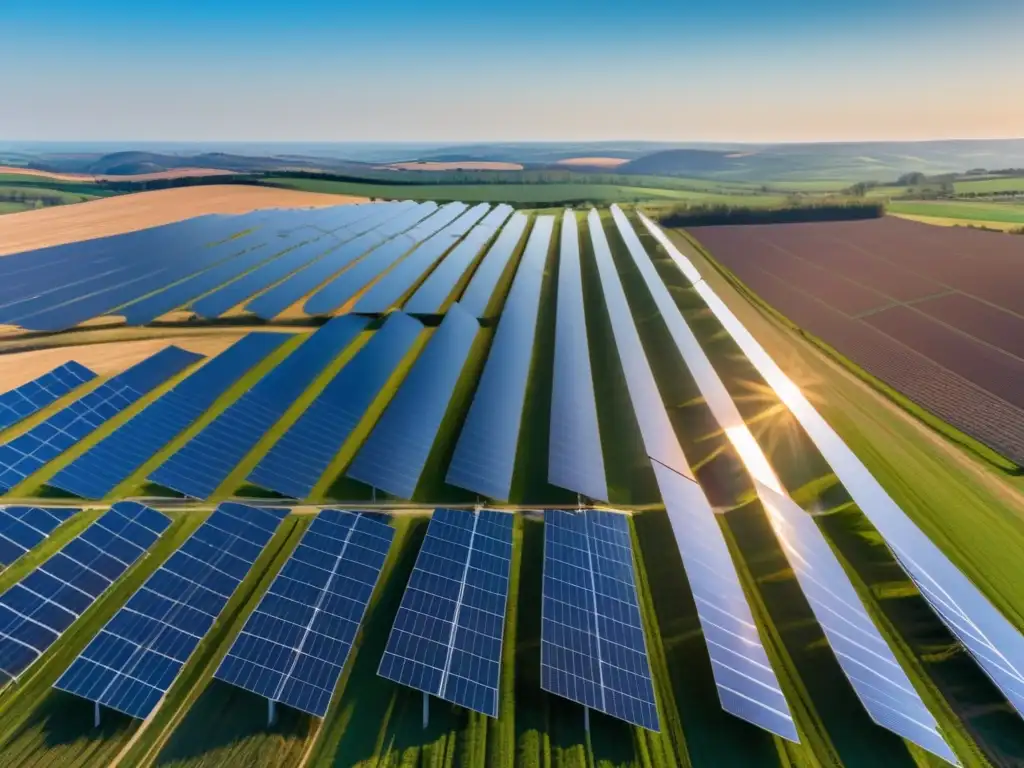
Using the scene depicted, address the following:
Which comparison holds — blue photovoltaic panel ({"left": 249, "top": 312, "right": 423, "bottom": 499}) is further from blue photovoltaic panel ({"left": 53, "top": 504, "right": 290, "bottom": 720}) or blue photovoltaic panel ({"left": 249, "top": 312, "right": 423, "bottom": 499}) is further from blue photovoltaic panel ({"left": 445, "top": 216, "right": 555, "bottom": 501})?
blue photovoltaic panel ({"left": 445, "top": 216, "right": 555, "bottom": 501})

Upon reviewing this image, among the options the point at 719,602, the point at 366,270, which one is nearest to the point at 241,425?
the point at 719,602

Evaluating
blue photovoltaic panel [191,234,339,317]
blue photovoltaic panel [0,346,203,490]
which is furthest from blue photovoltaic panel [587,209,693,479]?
blue photovoltaic panel [191,234,339,317]

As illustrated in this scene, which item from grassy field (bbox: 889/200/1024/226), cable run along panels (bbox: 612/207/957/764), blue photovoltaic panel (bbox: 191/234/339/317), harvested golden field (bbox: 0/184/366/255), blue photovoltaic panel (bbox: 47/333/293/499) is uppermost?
grassy field (bbox: 889/200/1024/226)

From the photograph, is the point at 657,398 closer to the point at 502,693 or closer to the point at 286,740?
the point at 502,693

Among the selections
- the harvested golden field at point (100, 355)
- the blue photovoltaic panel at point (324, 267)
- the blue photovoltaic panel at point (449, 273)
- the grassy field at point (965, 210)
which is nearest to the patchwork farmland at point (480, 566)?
the harvested golden field at point (100, 355)

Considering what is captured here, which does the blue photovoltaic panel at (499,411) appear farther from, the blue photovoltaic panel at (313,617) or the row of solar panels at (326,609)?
the blue photovoltaic panel at (313,617)
